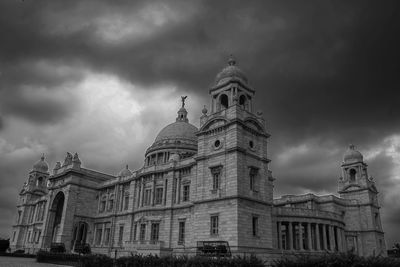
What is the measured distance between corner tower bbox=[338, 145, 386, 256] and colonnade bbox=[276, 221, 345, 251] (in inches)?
342

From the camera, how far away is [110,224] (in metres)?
52.2

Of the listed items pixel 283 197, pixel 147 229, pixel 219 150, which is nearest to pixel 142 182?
pixel 147 229

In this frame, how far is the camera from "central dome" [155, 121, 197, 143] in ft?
204

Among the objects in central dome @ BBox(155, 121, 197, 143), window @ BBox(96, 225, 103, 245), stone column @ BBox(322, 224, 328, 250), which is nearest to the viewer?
stone column @ BBox(322, 224, 328, 250)

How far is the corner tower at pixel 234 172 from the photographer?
1318 inches

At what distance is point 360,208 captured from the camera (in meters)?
57.1

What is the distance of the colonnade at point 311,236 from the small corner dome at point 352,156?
733 inches

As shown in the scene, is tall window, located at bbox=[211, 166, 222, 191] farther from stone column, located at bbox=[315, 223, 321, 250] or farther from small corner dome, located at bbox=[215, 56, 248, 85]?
stone column, located at bbox=[315, 223, 321, 250]

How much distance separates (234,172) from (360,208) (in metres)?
33.7

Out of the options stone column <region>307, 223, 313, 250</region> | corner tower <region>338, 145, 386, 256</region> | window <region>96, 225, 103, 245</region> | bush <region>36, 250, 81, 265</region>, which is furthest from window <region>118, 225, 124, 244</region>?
corner tower <region>338, 145, 386, 256</region>

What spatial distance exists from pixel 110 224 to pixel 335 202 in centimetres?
3598

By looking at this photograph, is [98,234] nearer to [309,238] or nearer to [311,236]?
[309,238]

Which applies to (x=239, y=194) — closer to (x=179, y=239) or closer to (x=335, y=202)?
(x=179, y=239)

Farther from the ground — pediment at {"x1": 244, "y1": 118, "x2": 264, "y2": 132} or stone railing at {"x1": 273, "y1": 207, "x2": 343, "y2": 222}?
pediment at {"x1": 244, "y1": 118, "x2": 264, "y2": 132}
